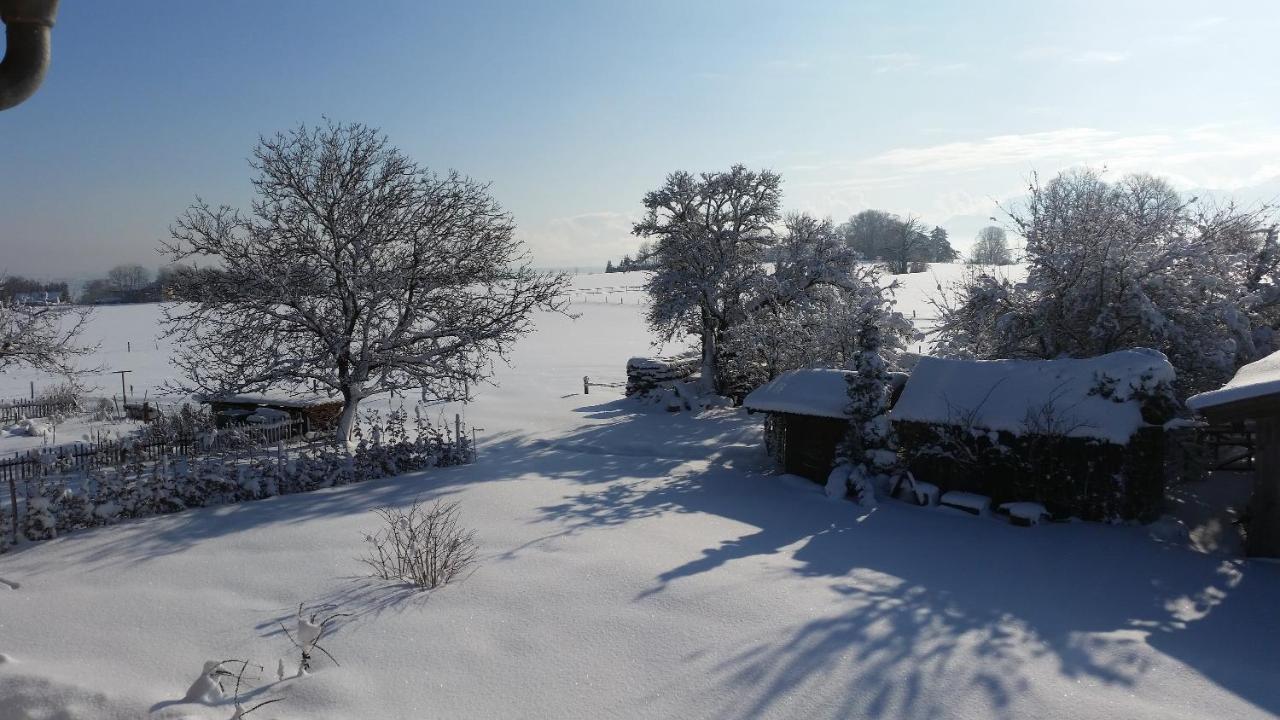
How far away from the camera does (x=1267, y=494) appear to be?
10125 mm

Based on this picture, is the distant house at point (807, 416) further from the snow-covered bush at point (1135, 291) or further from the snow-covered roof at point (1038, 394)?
the snow-covered bush at point (1135, 291)

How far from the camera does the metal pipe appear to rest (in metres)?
2.12

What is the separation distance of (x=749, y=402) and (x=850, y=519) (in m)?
4.27

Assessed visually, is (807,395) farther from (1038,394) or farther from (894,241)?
(894,241)

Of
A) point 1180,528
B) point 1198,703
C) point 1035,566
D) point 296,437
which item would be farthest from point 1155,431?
point 296,437

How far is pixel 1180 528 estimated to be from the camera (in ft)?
37.6

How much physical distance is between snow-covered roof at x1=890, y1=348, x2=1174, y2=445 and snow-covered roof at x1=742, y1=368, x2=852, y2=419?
121 cm

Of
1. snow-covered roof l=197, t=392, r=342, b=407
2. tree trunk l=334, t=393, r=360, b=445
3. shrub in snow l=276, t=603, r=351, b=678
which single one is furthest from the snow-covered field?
snow-covered roof l=197, t=392, r=342, b=407

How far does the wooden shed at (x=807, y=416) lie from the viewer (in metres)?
14.8

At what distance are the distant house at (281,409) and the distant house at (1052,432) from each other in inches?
608

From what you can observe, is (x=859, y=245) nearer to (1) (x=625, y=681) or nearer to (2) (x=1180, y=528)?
(2) (x=1180, y=528)

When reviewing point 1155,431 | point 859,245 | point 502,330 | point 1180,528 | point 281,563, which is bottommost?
point 1180,528

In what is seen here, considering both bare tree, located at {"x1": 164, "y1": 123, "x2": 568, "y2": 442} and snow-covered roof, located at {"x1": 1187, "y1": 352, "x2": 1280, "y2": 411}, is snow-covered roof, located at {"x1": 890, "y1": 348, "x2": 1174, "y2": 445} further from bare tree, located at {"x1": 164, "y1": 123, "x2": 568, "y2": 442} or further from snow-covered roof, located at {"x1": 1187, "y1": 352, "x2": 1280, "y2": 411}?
bare tree, located at {"x1": 164, "y1": 123, "x2": 568, "y2": 442}

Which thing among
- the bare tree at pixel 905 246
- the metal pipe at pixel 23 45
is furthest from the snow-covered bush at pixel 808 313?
the bare tree at pixel 905 246
